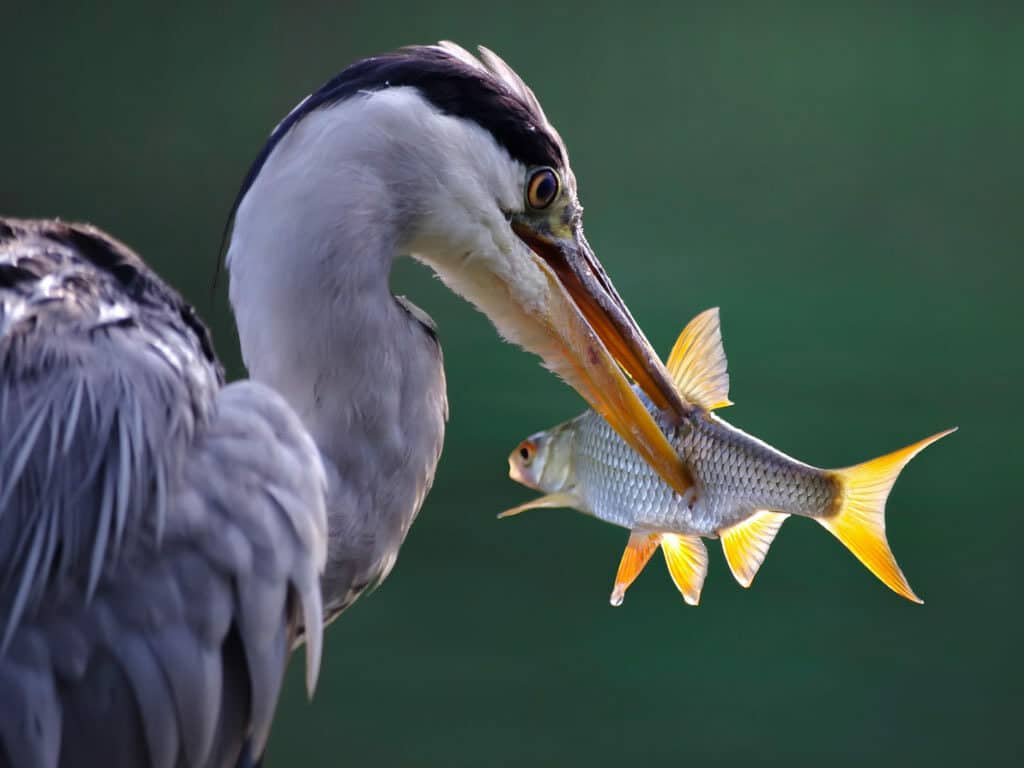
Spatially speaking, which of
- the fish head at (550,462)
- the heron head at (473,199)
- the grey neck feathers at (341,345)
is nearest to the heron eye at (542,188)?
the heron head at (473,199)

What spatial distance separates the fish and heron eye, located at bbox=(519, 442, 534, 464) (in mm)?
62

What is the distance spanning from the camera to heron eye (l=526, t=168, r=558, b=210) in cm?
94

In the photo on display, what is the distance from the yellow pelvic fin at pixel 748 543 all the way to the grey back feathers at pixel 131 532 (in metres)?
0.34

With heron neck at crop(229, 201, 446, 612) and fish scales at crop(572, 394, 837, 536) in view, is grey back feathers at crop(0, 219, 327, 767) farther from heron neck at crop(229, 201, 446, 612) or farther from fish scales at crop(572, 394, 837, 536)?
fish scales at crop(572, 394, 837, 536)

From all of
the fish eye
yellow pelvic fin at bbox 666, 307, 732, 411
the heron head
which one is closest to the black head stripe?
the heron head

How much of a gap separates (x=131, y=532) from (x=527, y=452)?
0.47 m

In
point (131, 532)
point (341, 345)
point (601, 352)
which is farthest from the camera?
point (601, 352)

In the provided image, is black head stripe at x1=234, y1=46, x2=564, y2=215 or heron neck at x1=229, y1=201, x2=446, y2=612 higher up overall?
black head stripe at x1=234, y1=46, x2=564, y2=215

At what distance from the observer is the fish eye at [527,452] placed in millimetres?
1138

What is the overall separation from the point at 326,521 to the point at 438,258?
0.76 feet

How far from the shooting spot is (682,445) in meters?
0.97

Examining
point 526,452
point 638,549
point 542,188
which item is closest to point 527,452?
point 526,452

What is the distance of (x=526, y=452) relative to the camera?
1152 mm

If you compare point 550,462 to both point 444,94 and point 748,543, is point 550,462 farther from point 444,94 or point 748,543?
point 444,94
